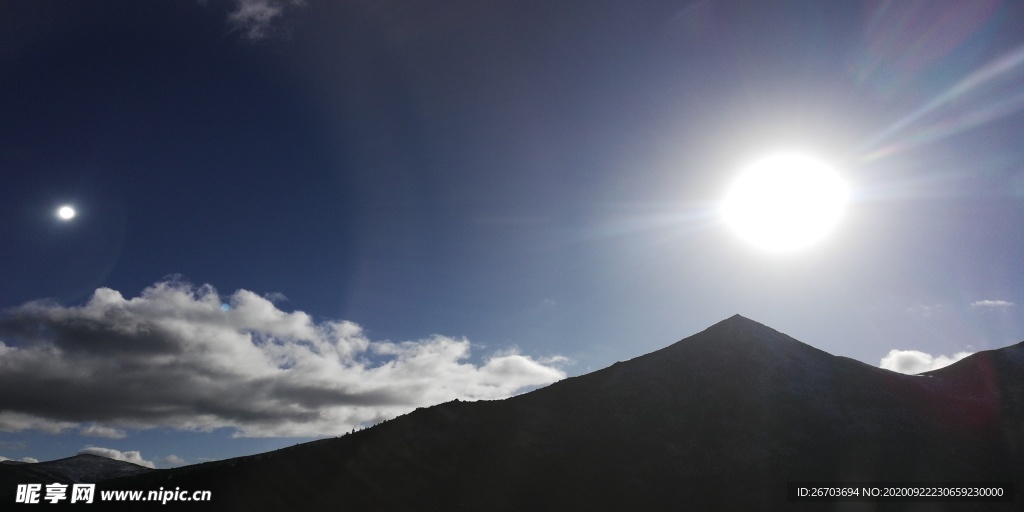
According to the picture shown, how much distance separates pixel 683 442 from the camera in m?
48.7

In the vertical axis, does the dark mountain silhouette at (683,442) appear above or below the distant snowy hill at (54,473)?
above

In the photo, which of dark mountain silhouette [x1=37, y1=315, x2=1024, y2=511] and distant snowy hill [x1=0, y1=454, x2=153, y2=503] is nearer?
dark mountain silhouette [x1=37, y1=315, x2=1024, y2=511]

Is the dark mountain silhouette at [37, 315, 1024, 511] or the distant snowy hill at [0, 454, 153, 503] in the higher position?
the dark mountain silhouette at [37, 315, 1024, 511]

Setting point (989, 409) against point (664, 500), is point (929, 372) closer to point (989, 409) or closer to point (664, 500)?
point (989, 409)

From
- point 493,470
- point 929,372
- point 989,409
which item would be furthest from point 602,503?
point 929,372

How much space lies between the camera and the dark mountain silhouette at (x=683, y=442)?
43281 millimetres

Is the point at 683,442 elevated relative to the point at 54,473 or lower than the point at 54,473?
elevated

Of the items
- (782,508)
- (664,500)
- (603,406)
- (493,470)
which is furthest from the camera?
(603,406)

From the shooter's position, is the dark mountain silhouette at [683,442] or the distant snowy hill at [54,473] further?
the distant snowy hill at [54,473]

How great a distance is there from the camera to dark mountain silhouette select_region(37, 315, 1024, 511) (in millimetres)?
43281

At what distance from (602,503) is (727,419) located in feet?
53.4

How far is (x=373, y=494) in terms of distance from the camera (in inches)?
2009

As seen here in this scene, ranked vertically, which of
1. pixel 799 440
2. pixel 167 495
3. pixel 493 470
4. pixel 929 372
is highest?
pixel 929 372

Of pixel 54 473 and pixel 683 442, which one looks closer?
pixel 683 442
